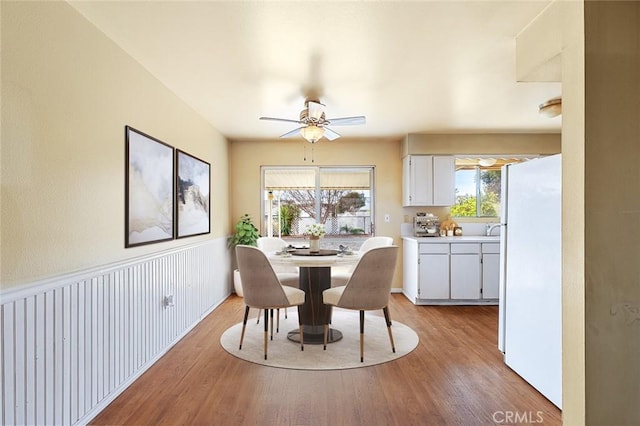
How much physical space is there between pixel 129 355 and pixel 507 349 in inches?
113

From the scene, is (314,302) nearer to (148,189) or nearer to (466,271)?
(148,189)

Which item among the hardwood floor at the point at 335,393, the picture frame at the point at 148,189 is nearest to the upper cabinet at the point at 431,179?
the hardwood floor at the point at 335,393

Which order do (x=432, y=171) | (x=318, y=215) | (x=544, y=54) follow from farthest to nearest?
(x=318, y=215) → (x=432, y=171) → (x=544, y=54)

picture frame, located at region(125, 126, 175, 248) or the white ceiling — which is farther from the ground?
the white ceiling

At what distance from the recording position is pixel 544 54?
6.30 ft

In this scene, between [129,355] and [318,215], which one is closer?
[129,355]

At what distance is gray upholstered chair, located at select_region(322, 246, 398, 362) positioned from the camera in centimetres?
269

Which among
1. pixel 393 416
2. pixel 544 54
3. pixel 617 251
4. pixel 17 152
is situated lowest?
pixel 393 416

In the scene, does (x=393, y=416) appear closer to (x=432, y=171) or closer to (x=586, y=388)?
(x=586, y=388)

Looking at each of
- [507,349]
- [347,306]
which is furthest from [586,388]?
[347,306]

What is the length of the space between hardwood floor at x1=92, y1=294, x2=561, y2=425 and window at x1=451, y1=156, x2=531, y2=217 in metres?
2.63

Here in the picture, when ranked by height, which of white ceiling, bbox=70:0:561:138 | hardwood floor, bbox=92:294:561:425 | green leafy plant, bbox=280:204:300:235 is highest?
white ceiling, bbox=70:0:561:138

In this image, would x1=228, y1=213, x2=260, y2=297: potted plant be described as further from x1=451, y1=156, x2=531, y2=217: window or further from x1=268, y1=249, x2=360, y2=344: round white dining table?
x1=451, y1=156, x2=531, y2=217: window

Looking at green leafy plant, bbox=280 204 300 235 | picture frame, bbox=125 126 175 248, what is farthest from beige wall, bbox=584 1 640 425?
green leafy plant, bbox=280 204 300 235
